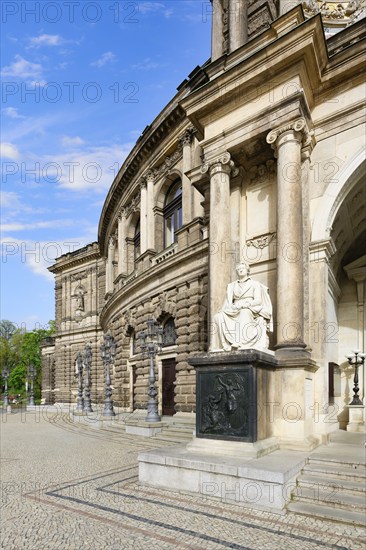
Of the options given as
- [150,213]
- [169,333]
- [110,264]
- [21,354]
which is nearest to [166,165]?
[150,213]

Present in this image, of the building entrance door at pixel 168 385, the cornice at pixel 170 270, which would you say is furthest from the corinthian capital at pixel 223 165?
the building entrance door at pixel 168 385

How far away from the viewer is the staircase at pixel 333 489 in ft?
19.6

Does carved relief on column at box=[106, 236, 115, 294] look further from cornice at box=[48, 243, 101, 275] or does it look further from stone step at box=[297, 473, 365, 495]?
stone step at box=[297, 473, 365, 495]

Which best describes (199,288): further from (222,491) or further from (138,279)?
(222,491)

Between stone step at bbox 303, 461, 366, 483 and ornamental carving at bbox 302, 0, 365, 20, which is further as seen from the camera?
ornamental carving at bbox 302, 0, 365, 20

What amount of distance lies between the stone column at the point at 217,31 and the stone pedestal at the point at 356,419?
1226 cm

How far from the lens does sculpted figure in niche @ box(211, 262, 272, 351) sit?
8430mm

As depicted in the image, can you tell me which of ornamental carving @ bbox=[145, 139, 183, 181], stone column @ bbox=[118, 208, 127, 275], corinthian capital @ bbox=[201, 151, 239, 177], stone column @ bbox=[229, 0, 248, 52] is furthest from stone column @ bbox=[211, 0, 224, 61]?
stone column @ bbox=[118, 208, 127, 275]

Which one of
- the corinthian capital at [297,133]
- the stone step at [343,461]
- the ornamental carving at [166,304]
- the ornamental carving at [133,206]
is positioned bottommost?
the stone step at [343,461]

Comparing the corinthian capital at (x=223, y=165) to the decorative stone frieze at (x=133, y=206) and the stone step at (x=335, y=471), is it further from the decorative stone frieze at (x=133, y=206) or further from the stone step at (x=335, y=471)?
the decorative stone frieze at (x=133, y=206)

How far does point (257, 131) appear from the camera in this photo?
10.4 meters

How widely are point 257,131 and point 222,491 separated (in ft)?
25.1

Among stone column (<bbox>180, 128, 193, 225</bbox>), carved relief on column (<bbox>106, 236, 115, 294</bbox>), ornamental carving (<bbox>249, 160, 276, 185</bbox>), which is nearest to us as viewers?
ornamental carving (<bbox>249, 160, 276, 185</bbox>)

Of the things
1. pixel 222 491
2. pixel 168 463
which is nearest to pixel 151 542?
pixel 222 491
